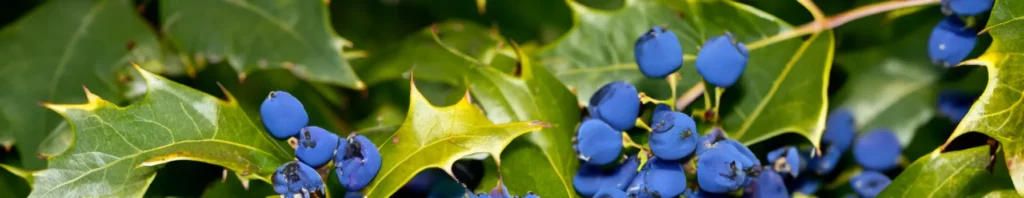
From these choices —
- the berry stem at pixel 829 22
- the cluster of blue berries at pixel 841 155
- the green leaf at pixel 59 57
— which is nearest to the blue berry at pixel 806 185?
the cluster of blue berries at pixel 841 155

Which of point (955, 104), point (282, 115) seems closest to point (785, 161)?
point (955, 104)

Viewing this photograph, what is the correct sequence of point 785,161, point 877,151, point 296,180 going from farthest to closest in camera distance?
point 877,151
point 785,161
point 296,180

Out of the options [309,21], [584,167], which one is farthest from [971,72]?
[309,21]

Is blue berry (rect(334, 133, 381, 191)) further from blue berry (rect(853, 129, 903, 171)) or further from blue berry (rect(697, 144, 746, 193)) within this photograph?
blue berry (rect(853, 129, 903, 171))

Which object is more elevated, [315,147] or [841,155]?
[315,147]

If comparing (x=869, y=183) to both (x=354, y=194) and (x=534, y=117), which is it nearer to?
(x=534, y=117)

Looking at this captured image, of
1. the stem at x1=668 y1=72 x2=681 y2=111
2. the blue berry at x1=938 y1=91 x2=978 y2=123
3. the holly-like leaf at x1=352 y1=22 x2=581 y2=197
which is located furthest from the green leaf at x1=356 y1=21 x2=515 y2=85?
the blue berry at x1=938 y1=91 x2=978 y2=123

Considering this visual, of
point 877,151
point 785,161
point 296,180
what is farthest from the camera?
point 877,151
